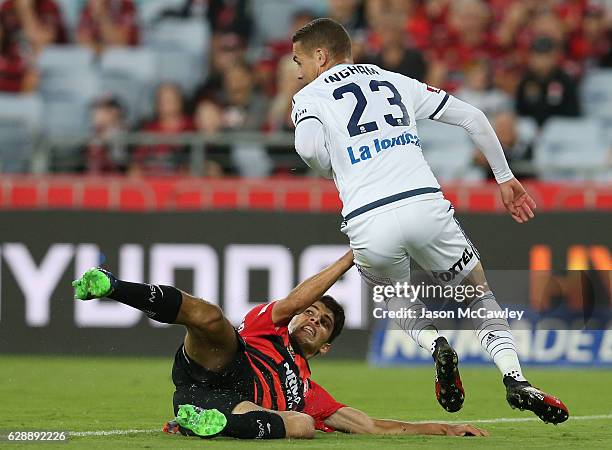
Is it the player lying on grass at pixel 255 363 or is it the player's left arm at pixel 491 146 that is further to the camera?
the player's left arm at pixel 491 146

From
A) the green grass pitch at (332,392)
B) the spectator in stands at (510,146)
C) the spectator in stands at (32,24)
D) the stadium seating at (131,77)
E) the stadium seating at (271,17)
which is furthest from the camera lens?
the stadium seating at (271,17)

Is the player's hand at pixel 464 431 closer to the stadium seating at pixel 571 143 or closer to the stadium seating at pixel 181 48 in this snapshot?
the stadium seating at pixel 571 143

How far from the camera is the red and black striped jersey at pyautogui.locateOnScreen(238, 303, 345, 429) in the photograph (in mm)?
7895

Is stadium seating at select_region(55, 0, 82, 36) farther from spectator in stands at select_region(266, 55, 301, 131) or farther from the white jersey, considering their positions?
the white jersey

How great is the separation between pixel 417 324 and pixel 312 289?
2.45 feet

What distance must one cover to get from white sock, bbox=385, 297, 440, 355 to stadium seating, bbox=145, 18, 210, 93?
879 cm

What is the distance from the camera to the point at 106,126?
15328 millimetres

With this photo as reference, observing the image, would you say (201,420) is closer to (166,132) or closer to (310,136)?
(310,136)

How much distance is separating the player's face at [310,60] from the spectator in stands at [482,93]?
7274 millimetres

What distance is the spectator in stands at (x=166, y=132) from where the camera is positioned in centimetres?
1466

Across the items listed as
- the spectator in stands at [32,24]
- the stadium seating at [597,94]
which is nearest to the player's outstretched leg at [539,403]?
the stadium seating at [597,94]

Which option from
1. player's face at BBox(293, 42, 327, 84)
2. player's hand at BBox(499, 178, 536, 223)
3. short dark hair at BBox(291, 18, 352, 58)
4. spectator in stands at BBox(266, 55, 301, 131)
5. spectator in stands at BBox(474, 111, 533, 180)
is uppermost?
spectator in stands at BBox(266, 55, 301, 131)

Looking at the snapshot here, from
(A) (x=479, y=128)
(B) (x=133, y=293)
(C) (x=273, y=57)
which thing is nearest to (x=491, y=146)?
(A) (x=479, y=128)

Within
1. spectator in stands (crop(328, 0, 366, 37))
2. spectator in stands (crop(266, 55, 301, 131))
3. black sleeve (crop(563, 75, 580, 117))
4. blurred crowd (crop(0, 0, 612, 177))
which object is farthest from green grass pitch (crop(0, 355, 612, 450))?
spectator in stands (crop(328, 0, 366, 37))
